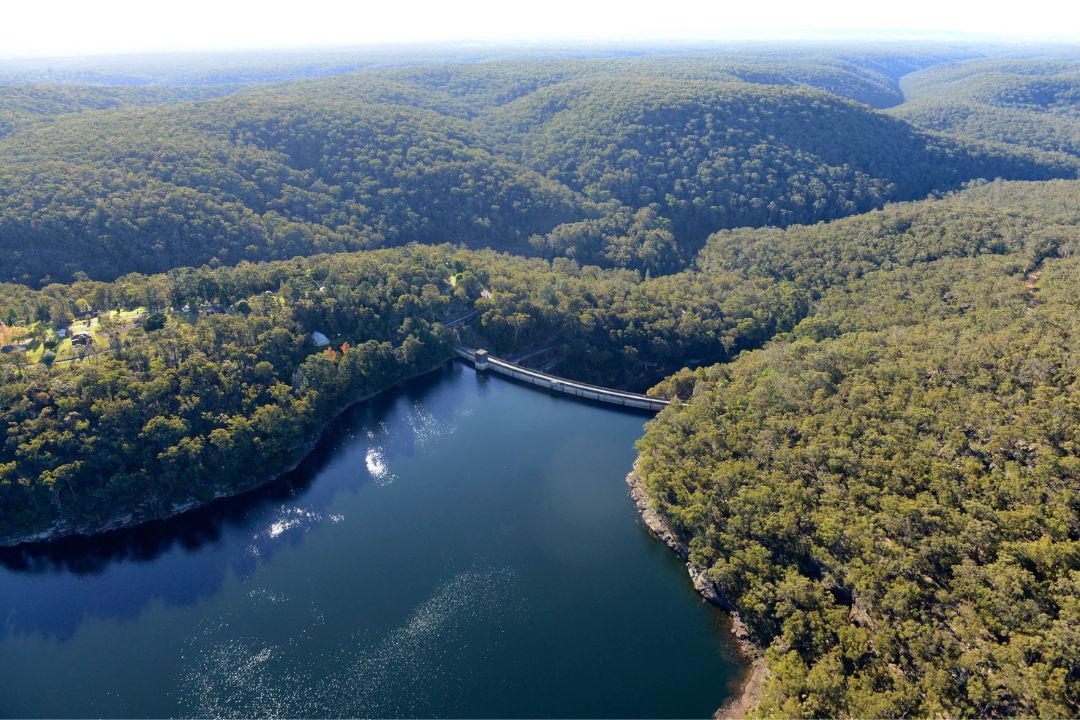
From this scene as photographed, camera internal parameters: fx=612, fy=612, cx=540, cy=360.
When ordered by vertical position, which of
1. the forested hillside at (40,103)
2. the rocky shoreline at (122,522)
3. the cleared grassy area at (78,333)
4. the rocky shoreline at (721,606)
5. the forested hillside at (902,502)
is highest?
the forested hillside at (40,103)

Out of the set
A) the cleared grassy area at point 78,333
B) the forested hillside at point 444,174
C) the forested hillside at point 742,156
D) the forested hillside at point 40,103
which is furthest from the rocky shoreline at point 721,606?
the forested hillside at point 40,103

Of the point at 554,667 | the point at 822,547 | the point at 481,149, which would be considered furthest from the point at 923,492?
the point at 481,149

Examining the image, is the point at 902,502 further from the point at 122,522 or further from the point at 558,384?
the point at 122,522

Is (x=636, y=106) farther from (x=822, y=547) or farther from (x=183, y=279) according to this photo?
(x=822, y=547)

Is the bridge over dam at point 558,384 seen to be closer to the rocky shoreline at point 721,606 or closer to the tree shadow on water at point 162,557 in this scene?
the rocky shoreline at point 721,606

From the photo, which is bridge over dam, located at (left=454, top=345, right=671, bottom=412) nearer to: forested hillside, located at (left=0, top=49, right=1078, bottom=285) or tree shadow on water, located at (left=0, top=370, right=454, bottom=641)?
tree shadow on water, located at (left=0, top=370, right=454, bottom=641)

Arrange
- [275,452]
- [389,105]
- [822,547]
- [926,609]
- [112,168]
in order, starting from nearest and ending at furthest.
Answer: [926,609]
[822,547]
[275,452]
[112,168]
[389,105]
